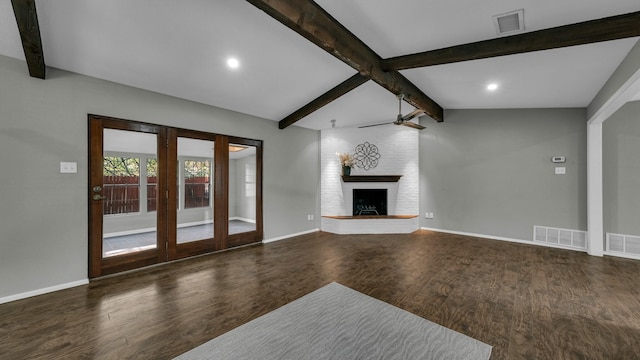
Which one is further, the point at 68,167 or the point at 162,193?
the point at 162,193

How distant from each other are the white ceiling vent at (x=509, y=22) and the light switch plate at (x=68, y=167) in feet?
16.9

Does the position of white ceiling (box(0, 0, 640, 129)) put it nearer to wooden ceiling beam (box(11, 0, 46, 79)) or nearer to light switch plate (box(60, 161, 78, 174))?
wooden ceiling beam (box(11, 0, 46, 79))

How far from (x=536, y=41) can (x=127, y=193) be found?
5536 millimetres

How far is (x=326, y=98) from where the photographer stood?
4664 mm

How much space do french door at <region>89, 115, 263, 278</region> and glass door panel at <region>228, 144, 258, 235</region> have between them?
0.02 meters

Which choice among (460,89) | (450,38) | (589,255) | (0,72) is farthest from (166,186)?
(589,255)

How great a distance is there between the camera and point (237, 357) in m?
1.95

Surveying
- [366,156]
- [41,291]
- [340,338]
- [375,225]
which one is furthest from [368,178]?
[41,291]

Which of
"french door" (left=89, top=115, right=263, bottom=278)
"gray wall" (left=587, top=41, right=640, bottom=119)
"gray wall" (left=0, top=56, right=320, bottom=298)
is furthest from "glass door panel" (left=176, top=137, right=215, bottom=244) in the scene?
"gray wall" (left=587, top=41, right=640, bottom=119)

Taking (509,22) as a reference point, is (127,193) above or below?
below

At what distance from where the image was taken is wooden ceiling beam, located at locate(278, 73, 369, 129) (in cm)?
410

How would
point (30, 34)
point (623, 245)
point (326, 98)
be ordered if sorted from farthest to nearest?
1. point (326, 98)
2. point (623, 245)
3. point (30, 34)

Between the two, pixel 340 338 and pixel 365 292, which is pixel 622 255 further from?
pixel 340 338

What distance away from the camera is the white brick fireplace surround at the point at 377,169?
6648mm
